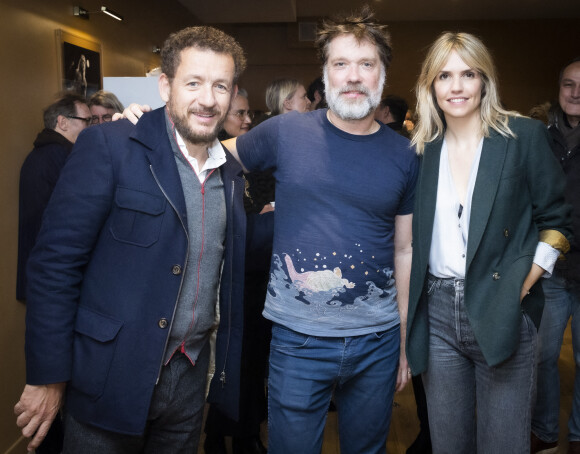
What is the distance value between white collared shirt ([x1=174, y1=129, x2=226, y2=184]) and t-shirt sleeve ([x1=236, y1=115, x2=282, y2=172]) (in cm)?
22

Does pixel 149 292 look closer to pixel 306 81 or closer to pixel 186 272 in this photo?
pixel 186 272

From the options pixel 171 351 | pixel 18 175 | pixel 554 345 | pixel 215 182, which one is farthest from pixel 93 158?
pixel 554 345

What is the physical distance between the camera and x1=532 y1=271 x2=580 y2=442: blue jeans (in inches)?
103

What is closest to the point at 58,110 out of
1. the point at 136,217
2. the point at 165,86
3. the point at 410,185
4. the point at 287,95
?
the point at 287,95

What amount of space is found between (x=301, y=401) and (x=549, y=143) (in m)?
1.20

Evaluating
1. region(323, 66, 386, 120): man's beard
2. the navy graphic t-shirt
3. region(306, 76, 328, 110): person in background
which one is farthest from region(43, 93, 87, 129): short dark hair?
region(323, 66, 386, 120): man's beard

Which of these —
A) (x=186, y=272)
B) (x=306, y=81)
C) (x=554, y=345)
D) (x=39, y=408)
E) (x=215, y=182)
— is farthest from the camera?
(x=306, y=81)

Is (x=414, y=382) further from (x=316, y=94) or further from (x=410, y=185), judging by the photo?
(x=316, y=94)

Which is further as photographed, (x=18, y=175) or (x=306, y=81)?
(x=306, y=81)

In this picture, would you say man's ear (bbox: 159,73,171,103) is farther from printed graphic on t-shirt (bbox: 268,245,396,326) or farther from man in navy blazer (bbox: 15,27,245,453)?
printed graphic on t-shirt (bbox: 268,245,396,326)

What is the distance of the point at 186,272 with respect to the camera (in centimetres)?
148

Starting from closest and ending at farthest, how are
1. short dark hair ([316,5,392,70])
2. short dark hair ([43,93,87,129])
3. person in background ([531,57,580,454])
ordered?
short dark hair ([316,5,392,70]) < person in background ([531,57,580,454]) < short dark hair ([43,93,87,129])

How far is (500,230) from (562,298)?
1.24 meters

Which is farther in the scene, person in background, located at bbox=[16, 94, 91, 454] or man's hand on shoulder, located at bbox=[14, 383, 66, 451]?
person in background, located at bbox=[16, 94, 91, 454]
